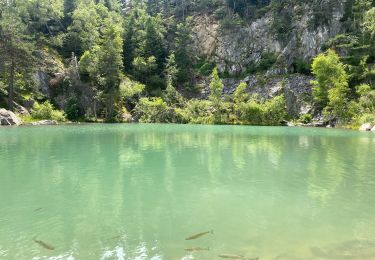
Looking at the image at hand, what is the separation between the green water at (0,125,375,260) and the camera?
9.11 meters

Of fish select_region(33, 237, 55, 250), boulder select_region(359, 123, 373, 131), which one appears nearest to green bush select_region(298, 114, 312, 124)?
boulder select_region(359, 123, 373, 131)

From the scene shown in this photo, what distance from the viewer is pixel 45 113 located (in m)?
70.6

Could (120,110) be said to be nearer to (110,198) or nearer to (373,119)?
(373,119)

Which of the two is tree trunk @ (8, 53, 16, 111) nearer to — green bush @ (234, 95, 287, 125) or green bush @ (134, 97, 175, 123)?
green bush @ (134, 97, 175, 123)

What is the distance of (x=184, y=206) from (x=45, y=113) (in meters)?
64.2

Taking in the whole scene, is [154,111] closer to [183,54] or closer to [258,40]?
[183,54]

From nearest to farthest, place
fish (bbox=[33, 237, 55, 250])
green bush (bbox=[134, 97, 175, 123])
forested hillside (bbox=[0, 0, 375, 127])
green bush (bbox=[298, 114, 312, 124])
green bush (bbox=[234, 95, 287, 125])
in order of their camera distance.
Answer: fish (bbox=[33, 237, 55, 250]) → forested hillside (bbox=[0, 0, 375, 127]) → green bush (bbox=[298, 114, 312, 124]) → green bush (bbox=[234, 95, 287, 125]) → green bush (bbox=[134, 97, 175, 123])

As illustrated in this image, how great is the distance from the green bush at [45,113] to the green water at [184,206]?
160ft

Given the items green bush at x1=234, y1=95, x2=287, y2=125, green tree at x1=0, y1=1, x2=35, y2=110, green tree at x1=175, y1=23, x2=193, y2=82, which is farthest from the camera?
green tree at x1=175, y1=23, x2=193, y2=82

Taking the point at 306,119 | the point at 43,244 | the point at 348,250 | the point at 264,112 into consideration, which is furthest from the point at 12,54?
the point at 348,250

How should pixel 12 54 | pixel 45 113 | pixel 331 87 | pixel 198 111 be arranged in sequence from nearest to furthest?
pixel 12 54
pixel 331 87
pixel 45 113
pixel 198 111

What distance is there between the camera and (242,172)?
64.3ft

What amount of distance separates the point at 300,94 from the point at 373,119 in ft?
73.8

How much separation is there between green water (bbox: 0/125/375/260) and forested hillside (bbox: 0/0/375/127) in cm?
4553
